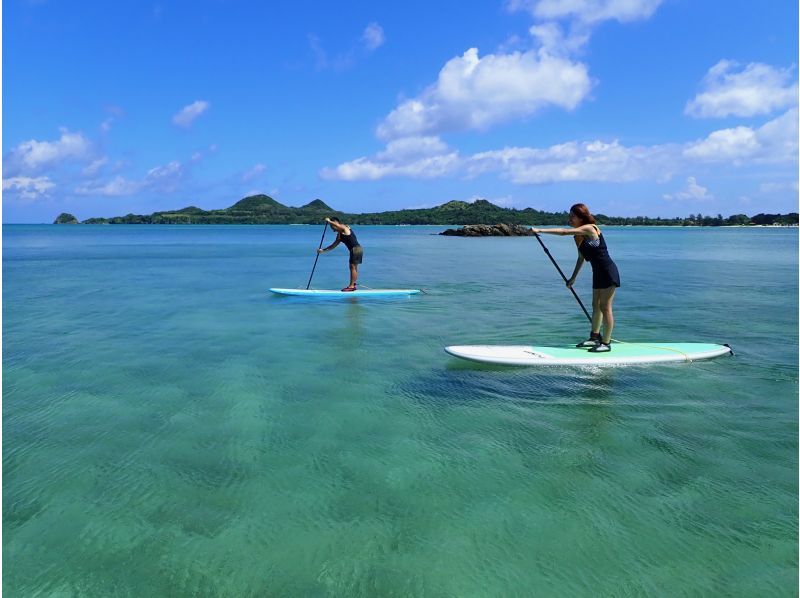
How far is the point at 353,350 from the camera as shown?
10602 mm

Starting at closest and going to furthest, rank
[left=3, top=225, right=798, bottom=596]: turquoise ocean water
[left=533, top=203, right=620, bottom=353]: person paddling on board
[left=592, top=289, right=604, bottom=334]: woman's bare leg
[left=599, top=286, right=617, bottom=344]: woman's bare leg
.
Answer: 1. [left=3, top=225, right=798, bottom=596]: turquoise ocean water
2. [left=533, top=203, right=620, bottom=353]: person paddling on board
3. [left=599, top=286, right=617, bottom=344]: woman's bare leg
4. [left=592, top=289, right=604, bottom=334]: woman's bare leg

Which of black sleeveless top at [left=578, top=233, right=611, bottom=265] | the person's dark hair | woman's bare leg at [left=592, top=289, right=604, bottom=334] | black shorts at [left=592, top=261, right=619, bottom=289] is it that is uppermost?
the person's dark hair

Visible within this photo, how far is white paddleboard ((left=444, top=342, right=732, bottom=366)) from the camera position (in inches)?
351

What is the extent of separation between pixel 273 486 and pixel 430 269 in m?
26.9

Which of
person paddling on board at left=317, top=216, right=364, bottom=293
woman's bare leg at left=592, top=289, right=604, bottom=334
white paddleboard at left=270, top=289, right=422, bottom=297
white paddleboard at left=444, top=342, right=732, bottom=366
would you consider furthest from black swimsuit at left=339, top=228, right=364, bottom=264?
woman's bare leg at left=592, top=289, right=604, bottom=334

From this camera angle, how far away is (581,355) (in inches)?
357

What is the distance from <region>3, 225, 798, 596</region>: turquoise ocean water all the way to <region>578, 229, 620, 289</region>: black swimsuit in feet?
5.17

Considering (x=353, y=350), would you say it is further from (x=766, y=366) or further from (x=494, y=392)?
(x=766, y=366)

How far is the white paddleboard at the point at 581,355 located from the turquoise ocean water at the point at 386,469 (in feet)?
0.67

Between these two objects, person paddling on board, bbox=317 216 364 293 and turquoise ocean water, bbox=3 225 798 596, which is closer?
turquoise ocean water, bbox=3 225 798 596

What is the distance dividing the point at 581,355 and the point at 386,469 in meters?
4.84

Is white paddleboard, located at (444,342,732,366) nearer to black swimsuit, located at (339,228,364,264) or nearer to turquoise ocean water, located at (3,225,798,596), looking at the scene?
turquoise ocean water, located at (3,225,798,596)

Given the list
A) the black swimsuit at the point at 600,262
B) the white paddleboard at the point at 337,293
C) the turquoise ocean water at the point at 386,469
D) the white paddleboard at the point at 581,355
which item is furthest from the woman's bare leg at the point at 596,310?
the white paddleboard at the point at 337,293

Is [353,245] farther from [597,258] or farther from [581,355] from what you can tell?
[581,355]
